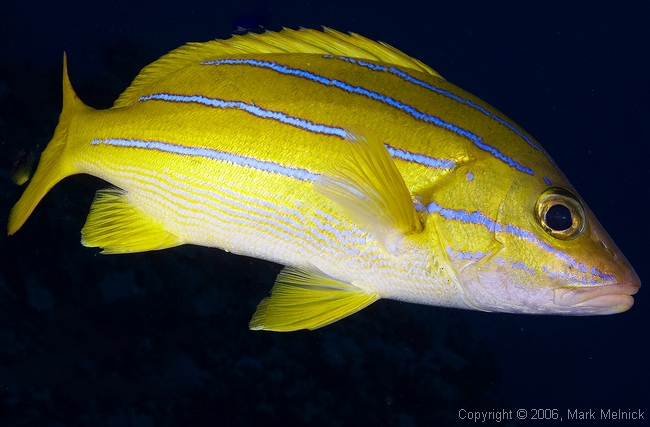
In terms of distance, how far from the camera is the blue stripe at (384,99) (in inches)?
69.3

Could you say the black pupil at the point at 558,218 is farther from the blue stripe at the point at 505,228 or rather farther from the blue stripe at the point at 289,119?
the blue stripe at the point at 289,119

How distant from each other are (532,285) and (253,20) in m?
4.92

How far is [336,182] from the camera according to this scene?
175 cm

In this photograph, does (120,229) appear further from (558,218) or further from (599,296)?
(599,296)

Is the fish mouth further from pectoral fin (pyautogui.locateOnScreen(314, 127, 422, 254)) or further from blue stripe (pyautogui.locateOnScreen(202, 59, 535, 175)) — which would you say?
pectoral fin (pyautogui.locateOnScreen(314, 127, 422, 254))

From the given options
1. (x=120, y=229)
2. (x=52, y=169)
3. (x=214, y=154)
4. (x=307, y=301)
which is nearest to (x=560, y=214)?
(x=307, y=301)

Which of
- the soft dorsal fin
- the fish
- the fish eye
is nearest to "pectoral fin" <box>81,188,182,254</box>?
the fish

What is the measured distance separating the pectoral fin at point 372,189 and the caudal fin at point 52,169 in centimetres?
159

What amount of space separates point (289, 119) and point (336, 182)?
434 millimetres

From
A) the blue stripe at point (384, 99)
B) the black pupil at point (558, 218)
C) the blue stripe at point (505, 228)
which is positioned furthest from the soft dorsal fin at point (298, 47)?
the black pupil at point (558, 218)

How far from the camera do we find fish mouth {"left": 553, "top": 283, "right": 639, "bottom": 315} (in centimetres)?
158

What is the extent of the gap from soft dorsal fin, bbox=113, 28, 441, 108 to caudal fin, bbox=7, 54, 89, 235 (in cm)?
36

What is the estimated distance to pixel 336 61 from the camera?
2070 millimetres

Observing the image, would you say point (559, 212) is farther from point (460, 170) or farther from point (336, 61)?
point (336, 61)
